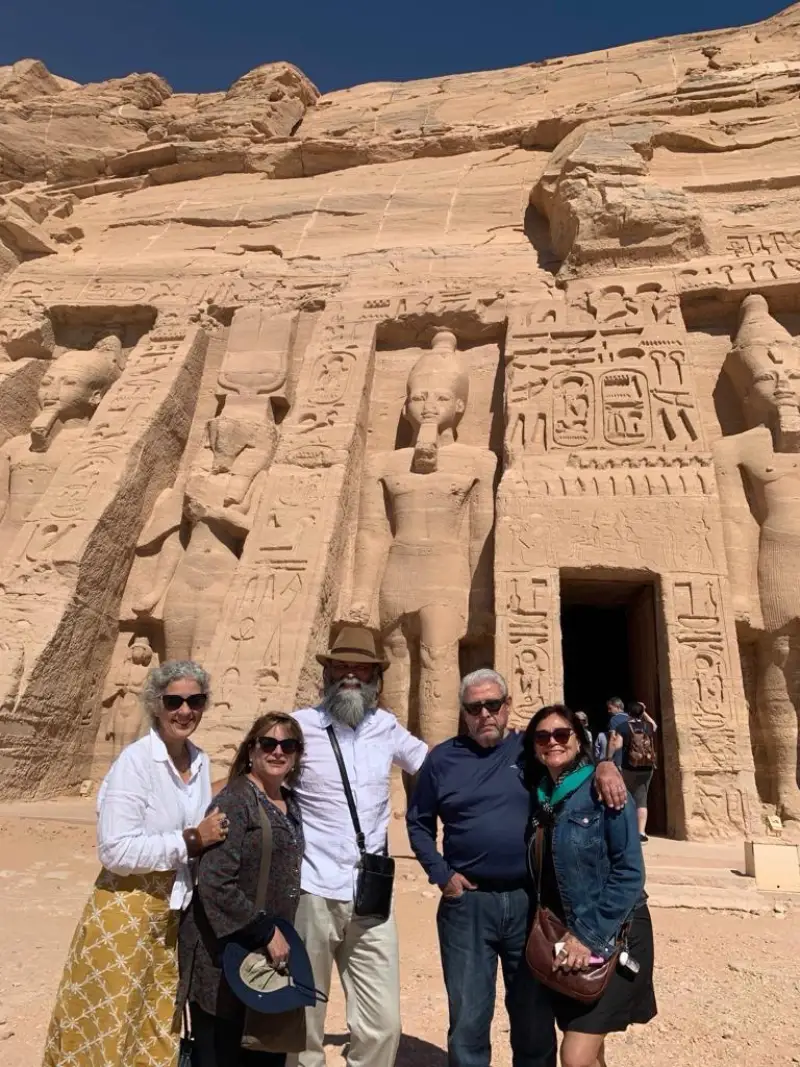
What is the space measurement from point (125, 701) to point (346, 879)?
6193 millimetres

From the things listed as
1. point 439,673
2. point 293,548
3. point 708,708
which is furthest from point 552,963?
point 293,548

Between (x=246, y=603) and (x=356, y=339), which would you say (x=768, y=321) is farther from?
(x=246, y=603)

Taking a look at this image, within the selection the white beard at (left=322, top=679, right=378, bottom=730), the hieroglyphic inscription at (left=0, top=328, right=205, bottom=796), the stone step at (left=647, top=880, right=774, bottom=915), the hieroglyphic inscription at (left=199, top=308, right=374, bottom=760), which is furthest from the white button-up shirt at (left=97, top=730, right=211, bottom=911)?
the hieroglyphic inscription at (left=0, top=328, right=205, bottom=796)

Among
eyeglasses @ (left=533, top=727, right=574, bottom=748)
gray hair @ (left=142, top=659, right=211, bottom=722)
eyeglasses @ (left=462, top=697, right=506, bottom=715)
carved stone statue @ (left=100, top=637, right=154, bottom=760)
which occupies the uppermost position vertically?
carved stone statue @ (left=100, top=637, right=154, bottom=760)

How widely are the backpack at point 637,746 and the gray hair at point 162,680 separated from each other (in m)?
3.45

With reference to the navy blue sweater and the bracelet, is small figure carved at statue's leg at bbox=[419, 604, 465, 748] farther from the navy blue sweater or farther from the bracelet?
the bracelet

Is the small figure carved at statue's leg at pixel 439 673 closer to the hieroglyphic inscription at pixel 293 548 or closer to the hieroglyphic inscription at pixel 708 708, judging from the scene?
the hieroglyphic inscription at pixel 293 548

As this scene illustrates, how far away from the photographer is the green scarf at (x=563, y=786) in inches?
86.8

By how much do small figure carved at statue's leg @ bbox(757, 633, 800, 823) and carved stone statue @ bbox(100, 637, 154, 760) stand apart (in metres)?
5.85

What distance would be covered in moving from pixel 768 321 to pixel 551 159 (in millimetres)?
4513

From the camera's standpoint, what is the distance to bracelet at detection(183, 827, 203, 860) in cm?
204

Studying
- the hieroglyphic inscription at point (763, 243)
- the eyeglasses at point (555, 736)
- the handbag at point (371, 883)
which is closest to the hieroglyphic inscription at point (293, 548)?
the handbag at point (371, 883)

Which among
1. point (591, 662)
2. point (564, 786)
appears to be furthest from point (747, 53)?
point (564, 786)

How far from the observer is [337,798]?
243 cm
